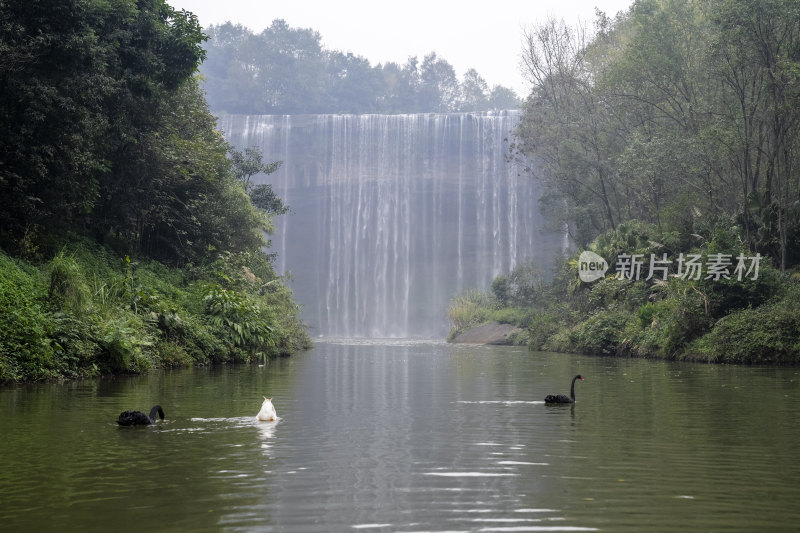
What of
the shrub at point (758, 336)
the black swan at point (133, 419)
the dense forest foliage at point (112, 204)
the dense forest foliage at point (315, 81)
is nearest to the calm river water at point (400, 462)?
the black swan at point (133, 419)

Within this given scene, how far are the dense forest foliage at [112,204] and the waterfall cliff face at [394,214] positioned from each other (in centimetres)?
3576

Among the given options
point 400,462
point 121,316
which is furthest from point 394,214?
point 400,462

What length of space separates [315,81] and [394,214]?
27018 mm

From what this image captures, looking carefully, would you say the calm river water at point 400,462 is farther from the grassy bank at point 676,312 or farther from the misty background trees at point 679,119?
the misty background trees at point 679,119

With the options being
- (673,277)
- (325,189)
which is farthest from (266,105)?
(673,277)

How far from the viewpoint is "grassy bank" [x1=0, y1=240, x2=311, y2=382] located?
12508 mm

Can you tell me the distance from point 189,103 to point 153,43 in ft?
17.0

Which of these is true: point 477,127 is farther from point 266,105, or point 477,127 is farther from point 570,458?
point 570,458

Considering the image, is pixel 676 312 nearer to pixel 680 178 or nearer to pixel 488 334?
pixel 680 178

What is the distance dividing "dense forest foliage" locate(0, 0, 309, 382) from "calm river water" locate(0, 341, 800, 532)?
2320mm

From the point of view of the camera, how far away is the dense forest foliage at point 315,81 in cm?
8550

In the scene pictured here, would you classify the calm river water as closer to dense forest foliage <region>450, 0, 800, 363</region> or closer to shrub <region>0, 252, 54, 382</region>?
shrub <region>0, 252, 54, 382</region>

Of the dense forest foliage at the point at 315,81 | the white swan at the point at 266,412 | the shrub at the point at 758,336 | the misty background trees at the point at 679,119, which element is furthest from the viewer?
the dense forest foliage at the point at 315,81

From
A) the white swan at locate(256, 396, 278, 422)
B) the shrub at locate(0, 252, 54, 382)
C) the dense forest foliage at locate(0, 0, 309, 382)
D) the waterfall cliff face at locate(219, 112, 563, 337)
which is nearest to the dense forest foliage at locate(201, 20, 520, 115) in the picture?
the waterfall cliff face at locate(219, 112, 563, 337)
